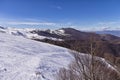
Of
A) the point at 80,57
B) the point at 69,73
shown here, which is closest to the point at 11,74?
the point at 69,73

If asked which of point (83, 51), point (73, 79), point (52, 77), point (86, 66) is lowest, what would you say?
point (52, 77)

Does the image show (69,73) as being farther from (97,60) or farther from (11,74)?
(11,74)

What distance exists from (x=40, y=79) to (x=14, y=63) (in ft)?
27.7

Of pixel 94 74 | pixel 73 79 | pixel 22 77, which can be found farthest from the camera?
pixel 22 77

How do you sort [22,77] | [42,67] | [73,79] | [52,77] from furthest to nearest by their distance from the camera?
[42,67] → [52,77] → [22,77] → [73,79]

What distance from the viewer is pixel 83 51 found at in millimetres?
15047

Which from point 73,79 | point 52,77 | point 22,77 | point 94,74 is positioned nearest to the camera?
point 94,74

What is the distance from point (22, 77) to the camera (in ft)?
85.9

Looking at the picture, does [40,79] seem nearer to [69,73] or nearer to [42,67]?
[42,67]

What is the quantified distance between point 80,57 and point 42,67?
1815 centimetres

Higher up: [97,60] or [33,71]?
[97,60]

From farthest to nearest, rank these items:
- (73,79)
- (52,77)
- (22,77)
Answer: (52,77), (22,77), (73,79)

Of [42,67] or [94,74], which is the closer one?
[94,74]

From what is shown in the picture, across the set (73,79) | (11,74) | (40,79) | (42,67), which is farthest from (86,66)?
(42,67)
